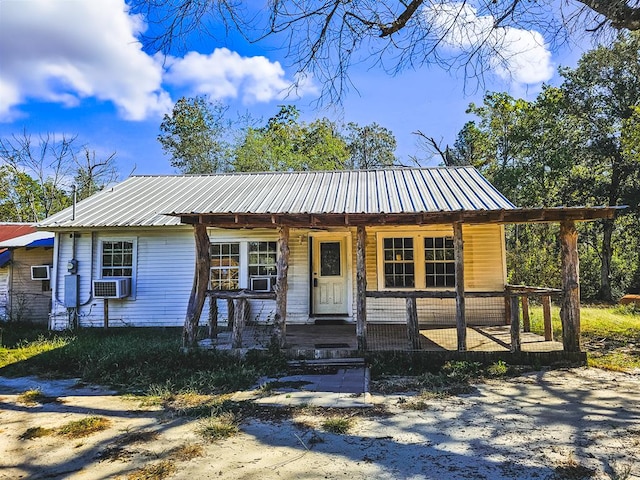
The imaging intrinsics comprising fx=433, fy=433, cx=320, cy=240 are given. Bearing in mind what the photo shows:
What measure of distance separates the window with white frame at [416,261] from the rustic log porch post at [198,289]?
4.56 metres

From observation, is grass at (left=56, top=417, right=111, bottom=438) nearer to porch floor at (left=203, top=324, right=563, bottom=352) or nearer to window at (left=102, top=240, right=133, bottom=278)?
porch floor at (left=203, top=324, right=563, bottom=352)

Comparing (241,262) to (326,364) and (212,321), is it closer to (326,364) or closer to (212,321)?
(212,321)

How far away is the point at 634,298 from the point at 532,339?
8.36 metres

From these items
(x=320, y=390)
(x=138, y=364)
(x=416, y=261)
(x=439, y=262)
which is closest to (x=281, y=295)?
(x=320, y=390)

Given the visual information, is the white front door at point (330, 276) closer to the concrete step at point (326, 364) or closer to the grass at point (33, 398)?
the concrete step at point (326, 364)

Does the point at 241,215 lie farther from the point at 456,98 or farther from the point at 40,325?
the point at 40,325

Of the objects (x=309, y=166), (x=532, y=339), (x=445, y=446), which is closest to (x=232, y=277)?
(x=532, y=339)

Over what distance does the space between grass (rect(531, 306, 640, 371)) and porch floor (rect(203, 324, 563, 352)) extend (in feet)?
2.68

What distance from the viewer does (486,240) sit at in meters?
10.5

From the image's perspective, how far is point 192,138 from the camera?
28.0 m

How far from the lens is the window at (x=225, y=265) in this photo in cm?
1107

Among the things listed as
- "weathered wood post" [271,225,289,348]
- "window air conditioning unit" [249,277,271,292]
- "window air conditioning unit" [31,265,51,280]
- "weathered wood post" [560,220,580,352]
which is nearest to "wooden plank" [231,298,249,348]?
"weathered wood post" [271,225,289,348]

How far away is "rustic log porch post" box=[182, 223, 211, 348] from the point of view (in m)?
7.63

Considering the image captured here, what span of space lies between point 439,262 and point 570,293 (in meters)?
3.74
